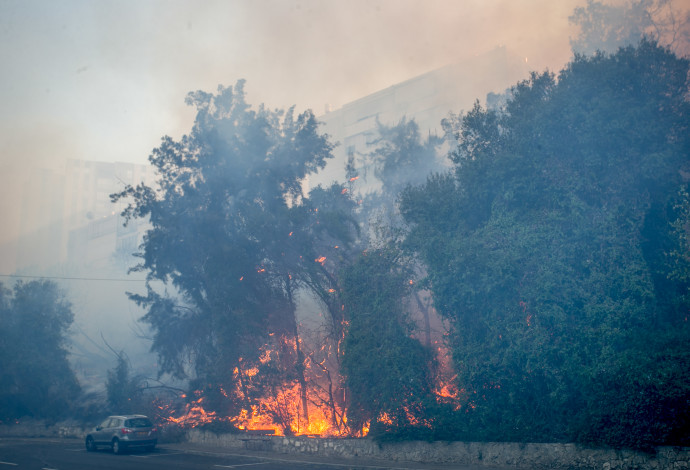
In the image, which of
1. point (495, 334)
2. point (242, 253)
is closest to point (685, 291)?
point (495, 334)

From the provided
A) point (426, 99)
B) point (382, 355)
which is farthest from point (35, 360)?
point (426, 99)

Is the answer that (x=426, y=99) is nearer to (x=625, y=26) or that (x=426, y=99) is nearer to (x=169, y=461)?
(x=625, y=26)

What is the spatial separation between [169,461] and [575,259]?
51.5 feet

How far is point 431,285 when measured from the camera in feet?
61.2

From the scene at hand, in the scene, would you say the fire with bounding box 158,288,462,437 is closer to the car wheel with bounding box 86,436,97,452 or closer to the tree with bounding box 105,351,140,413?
the car wheel with bounding box 86,436,97,452

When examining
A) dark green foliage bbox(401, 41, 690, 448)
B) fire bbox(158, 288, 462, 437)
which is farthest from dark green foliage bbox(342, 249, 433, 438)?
fire bbox(158, 288, 462, 437)

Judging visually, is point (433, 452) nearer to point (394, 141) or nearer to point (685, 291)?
point (685, 291)

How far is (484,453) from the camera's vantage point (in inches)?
583

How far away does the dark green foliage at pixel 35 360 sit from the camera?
34406mm

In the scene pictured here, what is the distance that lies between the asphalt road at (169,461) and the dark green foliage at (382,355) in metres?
1.94

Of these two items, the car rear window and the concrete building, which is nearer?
the car rear window

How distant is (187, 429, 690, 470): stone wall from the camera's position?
12.0 m

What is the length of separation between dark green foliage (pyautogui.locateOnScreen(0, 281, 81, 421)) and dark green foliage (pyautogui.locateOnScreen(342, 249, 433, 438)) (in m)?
25.8

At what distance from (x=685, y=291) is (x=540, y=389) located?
536 cm
